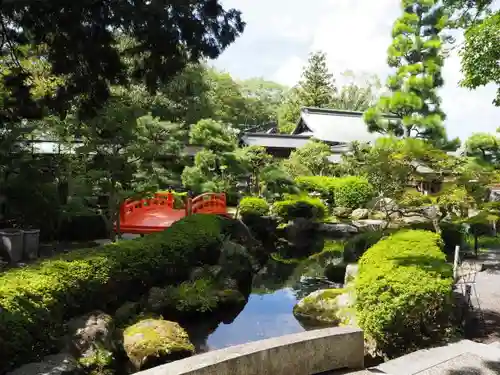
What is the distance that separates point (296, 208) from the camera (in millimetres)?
20062

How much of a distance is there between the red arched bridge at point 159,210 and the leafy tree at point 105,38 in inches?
357

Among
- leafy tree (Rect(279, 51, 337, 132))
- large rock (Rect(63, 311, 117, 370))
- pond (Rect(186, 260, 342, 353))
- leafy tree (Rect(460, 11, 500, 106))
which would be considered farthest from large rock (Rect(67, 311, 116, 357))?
leafy tree (Rect(279, 51, 337, 132))

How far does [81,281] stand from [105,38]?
407 centimetres

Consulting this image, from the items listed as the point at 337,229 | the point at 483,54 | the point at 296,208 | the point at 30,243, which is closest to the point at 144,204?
the point at 30,243

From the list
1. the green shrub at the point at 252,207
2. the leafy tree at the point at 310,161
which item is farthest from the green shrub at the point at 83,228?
the leafy tree at the point at 310,161

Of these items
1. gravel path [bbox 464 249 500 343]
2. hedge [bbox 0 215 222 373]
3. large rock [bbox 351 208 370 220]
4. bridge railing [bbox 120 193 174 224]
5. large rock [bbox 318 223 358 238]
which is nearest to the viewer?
hedge [bbox 0 215 222 373]

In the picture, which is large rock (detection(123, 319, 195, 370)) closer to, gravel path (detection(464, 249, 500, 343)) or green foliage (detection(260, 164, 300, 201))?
gravel path (detection(464, 249, 500, 343))

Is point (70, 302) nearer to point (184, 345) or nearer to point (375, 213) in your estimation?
point (184, 345)

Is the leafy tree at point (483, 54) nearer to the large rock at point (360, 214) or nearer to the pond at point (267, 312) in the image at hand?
the pond at point (267, 312)

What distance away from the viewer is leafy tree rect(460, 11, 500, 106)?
7.05m

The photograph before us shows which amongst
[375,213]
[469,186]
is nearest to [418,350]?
[469,186]

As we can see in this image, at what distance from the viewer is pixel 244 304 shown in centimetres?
1203

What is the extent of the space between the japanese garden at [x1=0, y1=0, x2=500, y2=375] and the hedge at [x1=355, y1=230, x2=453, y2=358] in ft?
0.09

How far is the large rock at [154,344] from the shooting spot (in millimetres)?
7348
